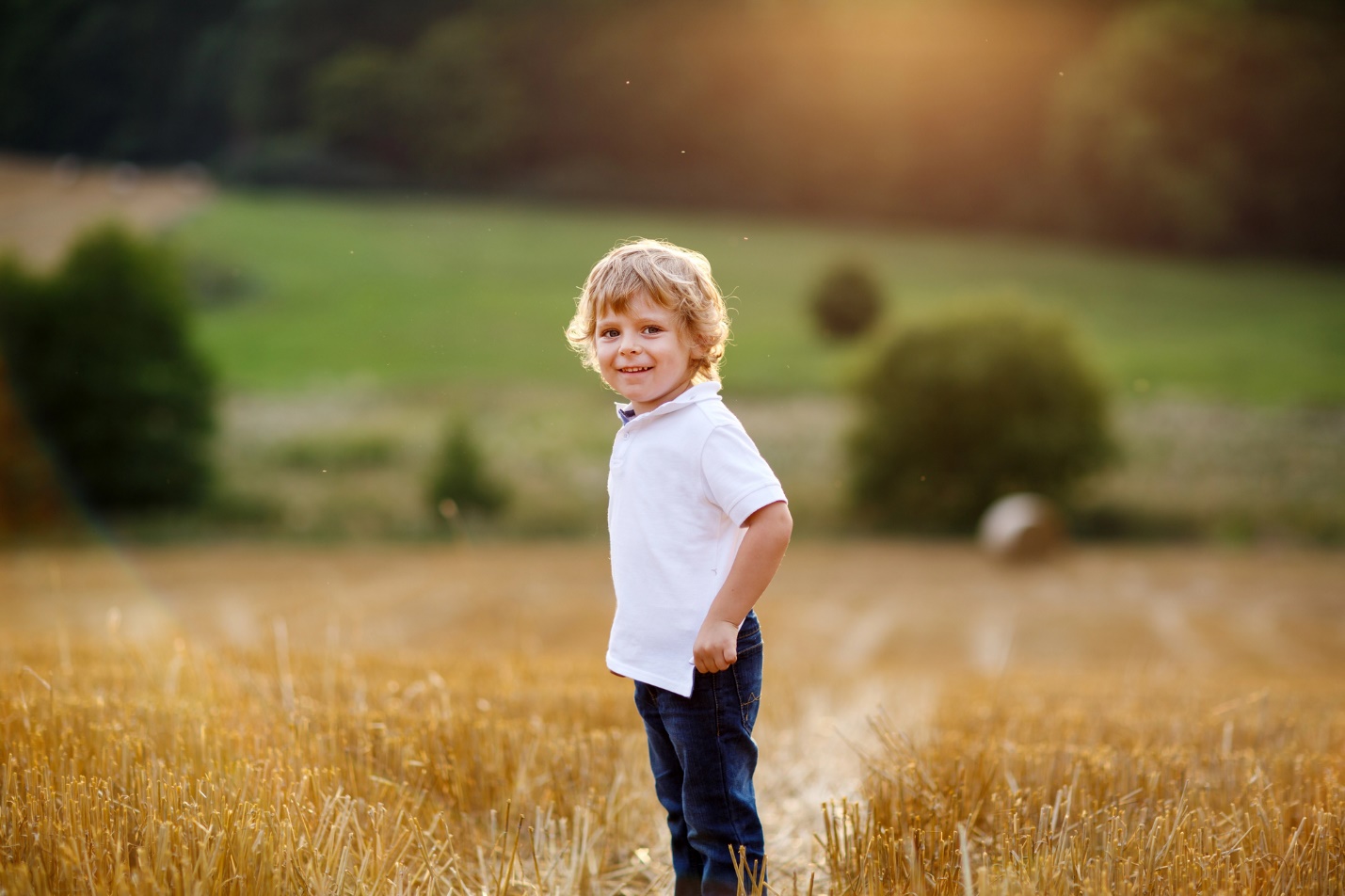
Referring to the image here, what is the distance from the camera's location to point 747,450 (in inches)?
91.8

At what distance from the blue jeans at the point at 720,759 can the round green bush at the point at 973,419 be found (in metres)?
15.0

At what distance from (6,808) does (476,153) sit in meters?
35.5

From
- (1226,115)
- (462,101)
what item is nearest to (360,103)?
(462,101)

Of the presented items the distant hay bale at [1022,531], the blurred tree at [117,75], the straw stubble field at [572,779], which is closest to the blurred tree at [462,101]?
the blurred tree at [117,75]

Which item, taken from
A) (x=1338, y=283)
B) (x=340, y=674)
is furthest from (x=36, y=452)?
(x=1338, y=283)

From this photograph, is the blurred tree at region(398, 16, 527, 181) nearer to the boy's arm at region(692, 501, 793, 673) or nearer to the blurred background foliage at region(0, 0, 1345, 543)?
the blurred background foliage at region(0, 0, 1345, 543)

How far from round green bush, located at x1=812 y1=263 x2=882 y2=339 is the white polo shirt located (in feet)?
93.5

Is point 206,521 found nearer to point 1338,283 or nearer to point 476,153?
point 476,153

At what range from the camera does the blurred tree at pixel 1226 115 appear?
106 feet

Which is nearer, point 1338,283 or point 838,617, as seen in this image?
point 838,617

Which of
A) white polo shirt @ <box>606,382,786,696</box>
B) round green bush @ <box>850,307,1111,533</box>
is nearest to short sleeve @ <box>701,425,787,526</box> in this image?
white polo shirt @ <box>606,382,786,696</box>

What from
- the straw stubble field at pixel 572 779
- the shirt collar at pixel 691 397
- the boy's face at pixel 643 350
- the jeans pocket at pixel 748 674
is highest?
the boy's face at pixel 643 350

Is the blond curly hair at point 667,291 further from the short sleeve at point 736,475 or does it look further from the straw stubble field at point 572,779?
the straw stubble field at point 572,779

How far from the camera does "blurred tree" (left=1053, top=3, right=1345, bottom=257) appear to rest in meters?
32.2
